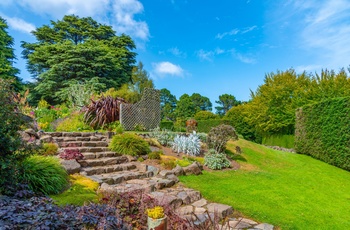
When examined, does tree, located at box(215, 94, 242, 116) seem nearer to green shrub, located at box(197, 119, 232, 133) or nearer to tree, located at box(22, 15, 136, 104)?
green shrub, located at box(197, 119, 232, 133)

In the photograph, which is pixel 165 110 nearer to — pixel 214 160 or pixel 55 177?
A: pixel 214 160

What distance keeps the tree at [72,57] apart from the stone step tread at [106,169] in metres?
14.8

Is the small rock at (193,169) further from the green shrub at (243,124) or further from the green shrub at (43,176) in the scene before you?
the green shrub at (243,124)

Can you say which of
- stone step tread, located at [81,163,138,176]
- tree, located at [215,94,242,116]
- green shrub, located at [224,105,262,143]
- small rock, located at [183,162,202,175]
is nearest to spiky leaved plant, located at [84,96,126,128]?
stone step tread, located at [81,163,138,176]

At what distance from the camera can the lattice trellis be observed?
10.5m

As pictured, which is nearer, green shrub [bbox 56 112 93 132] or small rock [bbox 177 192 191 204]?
small rock [bbox 177 192 191 204]

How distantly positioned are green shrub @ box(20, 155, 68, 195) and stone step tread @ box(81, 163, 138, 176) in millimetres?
1048

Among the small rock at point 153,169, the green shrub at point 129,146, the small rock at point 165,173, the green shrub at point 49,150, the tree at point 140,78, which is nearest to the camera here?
the green shrub at point 49,150

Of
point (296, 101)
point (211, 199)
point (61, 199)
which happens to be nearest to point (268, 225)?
point (211, 199)

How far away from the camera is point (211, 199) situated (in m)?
4.53

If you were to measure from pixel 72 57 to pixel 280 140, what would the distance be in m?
18.6

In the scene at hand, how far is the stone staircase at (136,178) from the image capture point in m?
3.78

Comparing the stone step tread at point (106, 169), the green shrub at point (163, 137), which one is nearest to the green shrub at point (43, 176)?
the stone step tread at point (106, 169)

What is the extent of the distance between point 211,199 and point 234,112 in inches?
696
